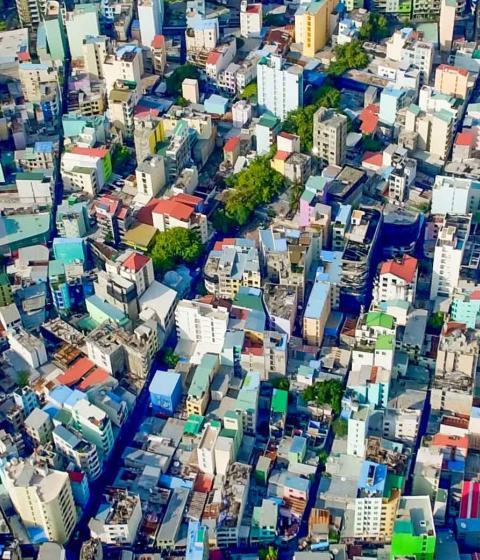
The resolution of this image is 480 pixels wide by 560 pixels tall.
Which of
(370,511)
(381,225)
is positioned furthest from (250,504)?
(381,225)

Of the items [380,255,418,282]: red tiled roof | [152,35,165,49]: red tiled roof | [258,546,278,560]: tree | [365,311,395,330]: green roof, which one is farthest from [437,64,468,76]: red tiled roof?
[258,546,278,560]: tree

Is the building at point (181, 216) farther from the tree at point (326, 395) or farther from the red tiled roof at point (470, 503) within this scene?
the red tiled roof at point (470, 503)

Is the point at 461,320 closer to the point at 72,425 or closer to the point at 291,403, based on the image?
the point at 291,403

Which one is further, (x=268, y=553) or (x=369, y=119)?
(x=369, y=119)

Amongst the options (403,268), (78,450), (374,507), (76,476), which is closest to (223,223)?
(403,268)

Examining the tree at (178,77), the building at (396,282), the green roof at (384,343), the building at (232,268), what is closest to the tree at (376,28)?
the tree at (178,77)

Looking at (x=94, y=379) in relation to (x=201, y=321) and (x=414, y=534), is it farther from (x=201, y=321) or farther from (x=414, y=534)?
(x=414, y=534)
